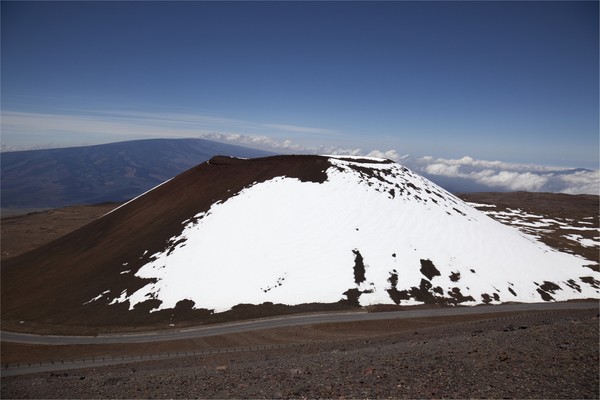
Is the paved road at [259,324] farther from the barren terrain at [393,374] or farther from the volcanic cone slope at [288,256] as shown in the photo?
the barren terrain at [393,374]

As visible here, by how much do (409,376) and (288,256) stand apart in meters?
46.4

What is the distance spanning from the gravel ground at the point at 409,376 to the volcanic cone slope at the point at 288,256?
29249 mm

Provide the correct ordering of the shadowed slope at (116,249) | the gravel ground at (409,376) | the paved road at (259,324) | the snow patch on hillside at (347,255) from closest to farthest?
the gravel ground at (409,376), the paved road at (259,324), the shadowed slope at (116,249), the snow patch on hillside at (347,255)

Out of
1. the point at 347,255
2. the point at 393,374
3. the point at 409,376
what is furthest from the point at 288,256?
the point at 409,376

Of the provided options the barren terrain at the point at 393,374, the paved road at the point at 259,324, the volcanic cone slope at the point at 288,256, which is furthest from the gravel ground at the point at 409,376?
the volcanic cone slope at the point at 288,256

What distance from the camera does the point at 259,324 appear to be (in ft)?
165

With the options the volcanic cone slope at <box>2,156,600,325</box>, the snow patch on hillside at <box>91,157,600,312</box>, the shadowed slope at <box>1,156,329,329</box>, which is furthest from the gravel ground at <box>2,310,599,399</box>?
the shadowed slope at <box>1,156,329,329</box>

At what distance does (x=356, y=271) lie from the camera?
63.7 metres

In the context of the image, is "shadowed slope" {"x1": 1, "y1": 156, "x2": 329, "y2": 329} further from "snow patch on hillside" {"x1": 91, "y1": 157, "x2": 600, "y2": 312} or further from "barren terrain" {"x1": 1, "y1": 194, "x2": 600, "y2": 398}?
"barren terrain" {"x1": 1, "y1": 194, "x2": 600, "y2": 398}

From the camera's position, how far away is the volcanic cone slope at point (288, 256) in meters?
58.4

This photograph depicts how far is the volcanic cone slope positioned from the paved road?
11.9 ft

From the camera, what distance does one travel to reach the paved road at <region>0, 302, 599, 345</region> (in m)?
47.4

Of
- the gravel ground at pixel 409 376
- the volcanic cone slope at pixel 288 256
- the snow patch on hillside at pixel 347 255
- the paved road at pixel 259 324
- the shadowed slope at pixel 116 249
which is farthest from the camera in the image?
the snow patch on hillside at pixel 347 255

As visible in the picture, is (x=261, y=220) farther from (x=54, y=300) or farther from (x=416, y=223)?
(x=54, y=300)
